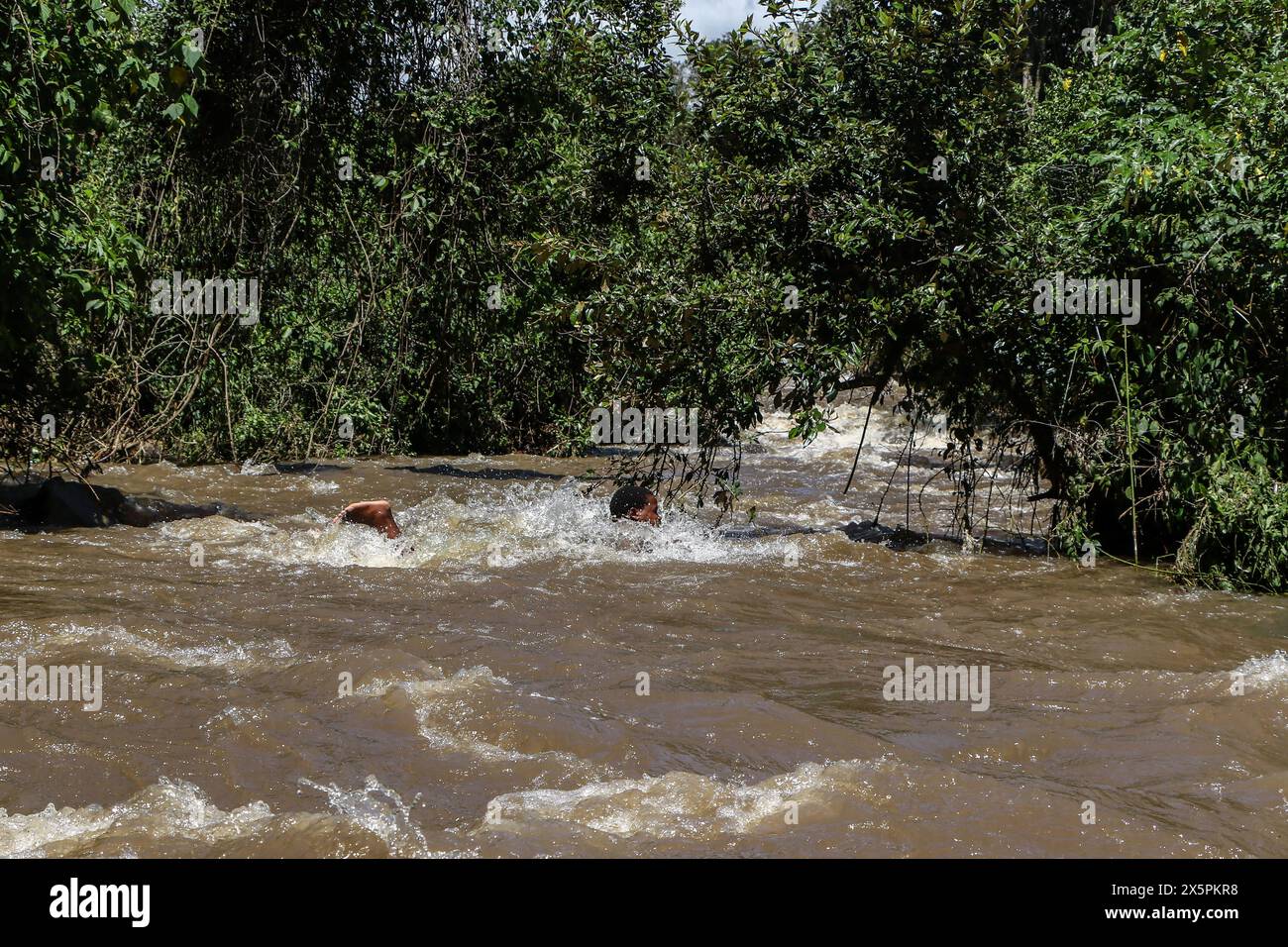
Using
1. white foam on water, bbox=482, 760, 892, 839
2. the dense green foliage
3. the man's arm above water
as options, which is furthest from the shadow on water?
white foam on water, bbox=482, 760, 892, 839

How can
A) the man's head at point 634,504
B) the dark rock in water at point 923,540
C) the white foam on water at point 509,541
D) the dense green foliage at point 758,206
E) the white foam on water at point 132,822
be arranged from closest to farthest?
1. the white foam on water at point 132,822
2. the dense green foliage at point 758,206
3. the white foam on water at point 509,541
4. the dark rock in water at point 923,540
5. the man's head at point 634,504

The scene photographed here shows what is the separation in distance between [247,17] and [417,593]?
7.42m

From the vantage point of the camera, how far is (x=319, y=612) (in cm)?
726

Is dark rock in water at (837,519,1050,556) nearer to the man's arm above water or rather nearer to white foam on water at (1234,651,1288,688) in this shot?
white foam on water at (1234,651,1288,688)

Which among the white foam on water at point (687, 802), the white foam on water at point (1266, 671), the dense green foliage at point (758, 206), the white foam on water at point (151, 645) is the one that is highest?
the dense green foliage at point (758, 206)

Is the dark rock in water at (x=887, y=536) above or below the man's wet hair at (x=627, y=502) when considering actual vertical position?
below

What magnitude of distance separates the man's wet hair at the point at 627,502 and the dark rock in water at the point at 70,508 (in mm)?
3657

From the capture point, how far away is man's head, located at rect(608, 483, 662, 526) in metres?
10.8

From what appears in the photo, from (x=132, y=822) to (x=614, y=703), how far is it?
225 centimetres

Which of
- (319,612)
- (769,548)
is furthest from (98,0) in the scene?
(769,548)

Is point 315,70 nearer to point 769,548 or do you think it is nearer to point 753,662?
point 769,548

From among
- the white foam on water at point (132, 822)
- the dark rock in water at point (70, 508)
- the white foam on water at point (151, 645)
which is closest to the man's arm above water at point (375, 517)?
the dark rock in water at point (70, 508)

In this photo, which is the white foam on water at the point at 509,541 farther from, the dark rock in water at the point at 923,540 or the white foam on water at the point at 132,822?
the white foam on water at the point at 132,822

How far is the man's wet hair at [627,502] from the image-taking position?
35.5 feet
